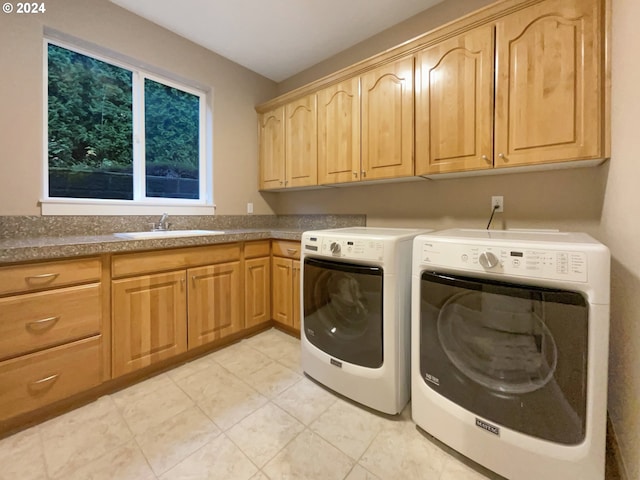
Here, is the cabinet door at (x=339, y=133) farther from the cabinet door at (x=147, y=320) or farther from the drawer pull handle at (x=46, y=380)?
the drawer pull handle at (x=46, y=380)

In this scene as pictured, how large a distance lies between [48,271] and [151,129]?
148 cm

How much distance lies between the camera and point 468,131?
1616mm

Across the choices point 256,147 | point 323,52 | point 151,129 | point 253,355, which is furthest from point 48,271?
point 323,52

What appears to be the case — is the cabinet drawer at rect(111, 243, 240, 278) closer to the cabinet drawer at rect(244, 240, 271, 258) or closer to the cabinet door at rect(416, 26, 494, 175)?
the cabinet drawer at rect(244, 240, 271, 258)

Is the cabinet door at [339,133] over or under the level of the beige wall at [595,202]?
over

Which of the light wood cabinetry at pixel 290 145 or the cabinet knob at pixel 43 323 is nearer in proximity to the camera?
the cabinet knob at pixel 43 323

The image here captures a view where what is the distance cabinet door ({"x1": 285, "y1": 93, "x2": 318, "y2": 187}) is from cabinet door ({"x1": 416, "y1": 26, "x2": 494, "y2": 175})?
3.07 feet

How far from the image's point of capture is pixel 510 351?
104cm

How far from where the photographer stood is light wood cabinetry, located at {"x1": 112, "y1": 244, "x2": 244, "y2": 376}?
1646mm

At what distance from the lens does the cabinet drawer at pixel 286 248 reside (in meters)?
2.27

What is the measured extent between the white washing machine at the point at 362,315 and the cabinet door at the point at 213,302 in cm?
76

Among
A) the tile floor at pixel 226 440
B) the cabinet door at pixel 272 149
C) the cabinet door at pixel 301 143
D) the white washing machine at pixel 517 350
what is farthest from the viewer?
the cabinet door at pixel 272 149

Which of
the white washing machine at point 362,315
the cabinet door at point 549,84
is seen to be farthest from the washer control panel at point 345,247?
the cabinet door at point 549,84

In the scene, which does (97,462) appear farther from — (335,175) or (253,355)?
(335,175)
